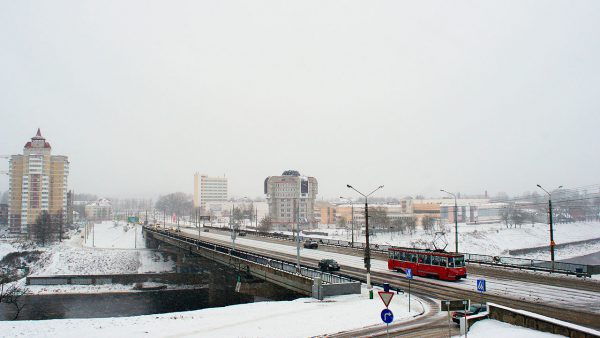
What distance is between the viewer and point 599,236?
142625 millimetres

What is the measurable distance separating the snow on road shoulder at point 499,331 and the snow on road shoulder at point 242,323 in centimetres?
450

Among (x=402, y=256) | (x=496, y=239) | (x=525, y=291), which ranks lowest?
(x=496, y=239)

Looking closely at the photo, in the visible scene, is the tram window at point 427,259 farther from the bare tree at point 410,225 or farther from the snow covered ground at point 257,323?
the bare tree at point 410,225

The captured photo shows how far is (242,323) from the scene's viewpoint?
24.4 meters

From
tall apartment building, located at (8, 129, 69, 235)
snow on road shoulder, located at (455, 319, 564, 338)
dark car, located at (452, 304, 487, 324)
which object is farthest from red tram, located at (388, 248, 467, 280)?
tall apartment building, located at (8, 129, 69, 235)

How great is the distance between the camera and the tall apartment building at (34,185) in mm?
151500

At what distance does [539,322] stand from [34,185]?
6642 inches

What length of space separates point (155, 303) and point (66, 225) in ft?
379

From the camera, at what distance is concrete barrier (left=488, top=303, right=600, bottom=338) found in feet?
56.3

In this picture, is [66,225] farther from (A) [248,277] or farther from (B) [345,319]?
(B) [345,319]

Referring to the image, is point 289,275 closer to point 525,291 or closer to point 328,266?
point 328,266

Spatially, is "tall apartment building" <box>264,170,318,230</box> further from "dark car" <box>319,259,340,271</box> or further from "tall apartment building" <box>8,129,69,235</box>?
"dark car" <box>319,259,340,271</box>

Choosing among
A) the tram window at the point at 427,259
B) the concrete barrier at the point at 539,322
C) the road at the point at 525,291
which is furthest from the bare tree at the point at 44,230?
the concrete barrier at the point at 539,322

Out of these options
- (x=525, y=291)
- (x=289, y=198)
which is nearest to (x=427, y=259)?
(x=525, y=291)
